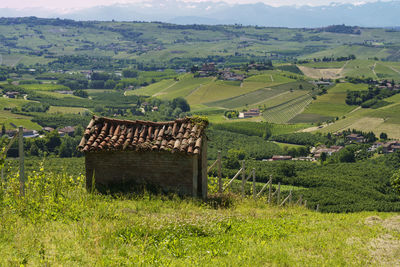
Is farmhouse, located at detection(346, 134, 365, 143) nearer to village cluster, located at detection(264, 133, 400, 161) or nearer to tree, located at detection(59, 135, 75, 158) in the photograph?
village cluster, located at detection(264, 133, 400, 161)

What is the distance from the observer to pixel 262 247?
938cm

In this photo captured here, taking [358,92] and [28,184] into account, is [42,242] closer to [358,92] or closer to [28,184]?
[28,184]

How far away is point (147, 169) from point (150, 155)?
514 mm

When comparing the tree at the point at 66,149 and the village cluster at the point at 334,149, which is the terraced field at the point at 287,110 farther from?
the tree at the point at 66,149

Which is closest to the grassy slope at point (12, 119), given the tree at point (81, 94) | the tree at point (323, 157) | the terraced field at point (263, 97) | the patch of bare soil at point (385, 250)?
the tree at point (81, 94)

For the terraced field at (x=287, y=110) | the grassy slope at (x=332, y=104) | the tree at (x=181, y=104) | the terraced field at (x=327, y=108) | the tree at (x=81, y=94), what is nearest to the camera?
the terraced field at (x=327, y=108)

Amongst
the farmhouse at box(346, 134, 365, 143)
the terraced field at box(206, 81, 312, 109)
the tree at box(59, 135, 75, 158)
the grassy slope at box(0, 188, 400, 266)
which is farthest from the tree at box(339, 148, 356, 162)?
the grassy slope at box(0, 188, 400, 266)

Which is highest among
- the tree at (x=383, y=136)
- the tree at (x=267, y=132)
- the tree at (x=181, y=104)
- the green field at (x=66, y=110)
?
the tree at (x=181, y=104)

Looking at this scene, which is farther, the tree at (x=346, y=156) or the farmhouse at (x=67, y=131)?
the farmhouse at (x=67, y=131)

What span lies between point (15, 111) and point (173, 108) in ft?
182

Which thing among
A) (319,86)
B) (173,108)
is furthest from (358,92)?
(173,108)

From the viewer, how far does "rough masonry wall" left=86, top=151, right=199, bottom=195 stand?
14844 millimetres

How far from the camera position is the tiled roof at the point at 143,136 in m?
14.8

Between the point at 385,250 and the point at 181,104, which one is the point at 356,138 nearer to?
the point at 181,104
